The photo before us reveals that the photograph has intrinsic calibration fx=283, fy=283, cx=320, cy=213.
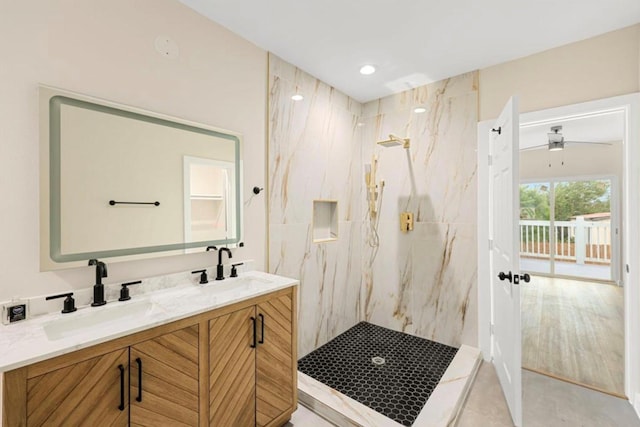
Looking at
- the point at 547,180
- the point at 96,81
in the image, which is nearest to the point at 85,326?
the point at 96,81

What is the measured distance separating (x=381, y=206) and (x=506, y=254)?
4.65ft

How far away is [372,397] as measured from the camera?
6.61ft

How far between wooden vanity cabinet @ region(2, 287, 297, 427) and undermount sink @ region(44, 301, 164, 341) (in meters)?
0.15

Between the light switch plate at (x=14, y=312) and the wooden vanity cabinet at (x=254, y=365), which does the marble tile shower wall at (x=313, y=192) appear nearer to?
the wooden vanity cabinet at (x=254, y=365)

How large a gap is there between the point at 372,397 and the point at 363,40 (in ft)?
8.61

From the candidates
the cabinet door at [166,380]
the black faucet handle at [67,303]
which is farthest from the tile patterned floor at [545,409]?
the black faucet handle at [67,303]

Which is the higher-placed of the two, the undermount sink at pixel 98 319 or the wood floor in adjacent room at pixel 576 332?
the undermount sink at pixel 98 319

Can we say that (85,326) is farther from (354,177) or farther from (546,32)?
(546,32)

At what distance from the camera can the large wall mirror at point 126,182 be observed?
132cm

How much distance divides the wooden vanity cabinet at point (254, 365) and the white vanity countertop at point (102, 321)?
0.12 meters

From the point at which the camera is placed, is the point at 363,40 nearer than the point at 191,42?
No

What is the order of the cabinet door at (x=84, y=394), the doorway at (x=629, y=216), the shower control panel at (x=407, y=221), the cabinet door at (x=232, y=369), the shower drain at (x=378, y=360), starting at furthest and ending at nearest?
the shower control panel at (x=407, y=221) → the shower drain at (x=378, y=360) → the doorway at (x=629, y=216) → the cabinet door at (x=232, y=369) → the cabinet door at (x=84, y=394)

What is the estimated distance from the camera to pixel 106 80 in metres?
1.48

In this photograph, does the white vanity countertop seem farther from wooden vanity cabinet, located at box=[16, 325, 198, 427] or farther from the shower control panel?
the shower control panel
